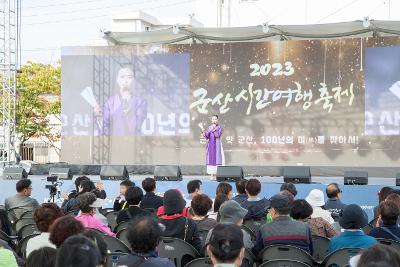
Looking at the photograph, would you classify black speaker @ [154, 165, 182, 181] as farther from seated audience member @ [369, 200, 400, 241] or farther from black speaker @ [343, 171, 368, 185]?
seated audience member @ [369, 200, 400, 241]

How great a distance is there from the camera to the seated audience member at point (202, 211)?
504cm

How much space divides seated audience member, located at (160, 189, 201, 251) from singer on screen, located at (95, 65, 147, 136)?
470 inches

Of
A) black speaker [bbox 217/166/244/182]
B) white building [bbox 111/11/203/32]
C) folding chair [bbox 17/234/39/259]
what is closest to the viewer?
folding chair [bbox 17/234/39/259]

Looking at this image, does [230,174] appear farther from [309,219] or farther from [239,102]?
[309,219]

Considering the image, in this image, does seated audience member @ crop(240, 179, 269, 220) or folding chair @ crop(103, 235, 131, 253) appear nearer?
folding chair @ crop(103, 235, 131, 253)

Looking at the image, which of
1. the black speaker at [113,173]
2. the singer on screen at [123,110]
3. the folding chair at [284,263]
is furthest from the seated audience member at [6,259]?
the singer on screen at [123,110]

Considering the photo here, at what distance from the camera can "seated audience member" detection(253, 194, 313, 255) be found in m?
4.45

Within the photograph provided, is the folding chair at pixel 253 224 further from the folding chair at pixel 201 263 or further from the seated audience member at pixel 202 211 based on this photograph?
the folding chair at pixel 201 263

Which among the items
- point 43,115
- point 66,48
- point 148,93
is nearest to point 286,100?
point 148,93

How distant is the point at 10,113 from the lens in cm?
1515

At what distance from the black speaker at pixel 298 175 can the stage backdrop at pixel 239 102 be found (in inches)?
174

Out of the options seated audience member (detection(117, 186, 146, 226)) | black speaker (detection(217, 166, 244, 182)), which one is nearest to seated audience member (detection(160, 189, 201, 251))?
seated audience member (detection(117, 186, 146, 226))

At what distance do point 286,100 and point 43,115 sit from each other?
15146 mm

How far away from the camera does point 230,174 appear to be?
11484 mm
